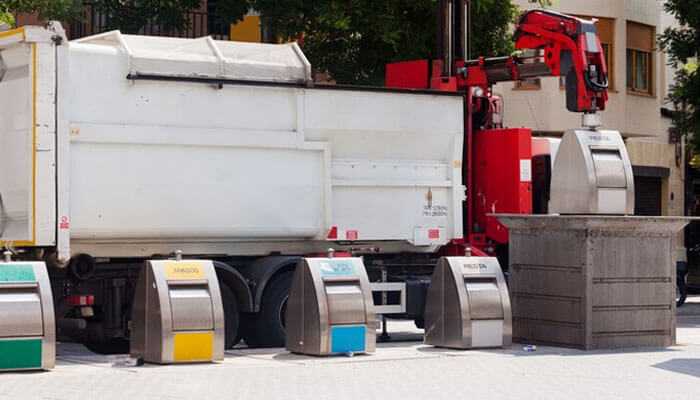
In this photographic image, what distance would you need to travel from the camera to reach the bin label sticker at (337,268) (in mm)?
16203

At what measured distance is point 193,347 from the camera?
1515 cm

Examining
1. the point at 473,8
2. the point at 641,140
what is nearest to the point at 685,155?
the point at 641,140

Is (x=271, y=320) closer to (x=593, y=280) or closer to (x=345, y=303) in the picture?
(x=345, y=303)

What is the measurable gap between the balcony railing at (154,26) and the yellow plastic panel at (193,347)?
12.7m

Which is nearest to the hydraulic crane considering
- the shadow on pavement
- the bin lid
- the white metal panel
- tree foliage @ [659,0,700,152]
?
the bin lid

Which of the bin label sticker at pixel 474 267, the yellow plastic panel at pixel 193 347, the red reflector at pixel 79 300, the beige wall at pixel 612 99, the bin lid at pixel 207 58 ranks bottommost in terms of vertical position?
the yellow plastic panel at pixel 193 347

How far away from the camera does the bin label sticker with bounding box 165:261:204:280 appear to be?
15289 mm

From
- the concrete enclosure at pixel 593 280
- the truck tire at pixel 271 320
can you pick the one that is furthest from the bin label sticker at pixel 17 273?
the concrete enclosure at pixel 593 280

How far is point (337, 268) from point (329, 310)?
0.52 meters

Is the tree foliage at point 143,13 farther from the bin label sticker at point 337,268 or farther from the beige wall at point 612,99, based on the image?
the bin label sticker at point 337,268

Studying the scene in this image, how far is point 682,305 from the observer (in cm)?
3098

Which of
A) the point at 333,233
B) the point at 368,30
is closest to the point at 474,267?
the point at 333,233

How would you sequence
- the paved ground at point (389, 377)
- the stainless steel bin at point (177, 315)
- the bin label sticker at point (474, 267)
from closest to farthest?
the paved ground at point (389, 377) < the stainless steel bin at point (177, 315) < the bin label sticker at point (474, 267)

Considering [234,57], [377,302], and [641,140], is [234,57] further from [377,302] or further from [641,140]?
[641,140]
